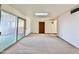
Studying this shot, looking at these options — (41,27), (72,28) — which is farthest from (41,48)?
(41,27)

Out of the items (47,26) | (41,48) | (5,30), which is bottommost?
(41,48)

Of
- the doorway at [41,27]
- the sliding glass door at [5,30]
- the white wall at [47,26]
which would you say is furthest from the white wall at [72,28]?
the doorway at [41,27]

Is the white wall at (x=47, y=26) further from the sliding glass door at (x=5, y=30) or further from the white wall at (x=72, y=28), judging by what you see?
the sliding glass door at (x=5, y=30)

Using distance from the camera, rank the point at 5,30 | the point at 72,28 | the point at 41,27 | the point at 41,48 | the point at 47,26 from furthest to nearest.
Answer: the point at 41,27 → the point at 47,26 → the point at 72,28 → the point at 41,48 → the point at 5,30

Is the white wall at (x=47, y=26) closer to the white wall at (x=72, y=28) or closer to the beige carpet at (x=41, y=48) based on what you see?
the white wall at (x=72, y=28)

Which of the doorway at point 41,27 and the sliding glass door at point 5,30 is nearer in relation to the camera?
the sliding glass door at point 5,30

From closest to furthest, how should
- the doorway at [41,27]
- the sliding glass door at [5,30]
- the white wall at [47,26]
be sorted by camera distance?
1. the sliding glass door at [5,30]
2. the white wall at [47,26]
3. the doorway at [41,27]

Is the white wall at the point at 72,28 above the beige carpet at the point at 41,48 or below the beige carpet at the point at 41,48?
above

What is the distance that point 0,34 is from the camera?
490 cm

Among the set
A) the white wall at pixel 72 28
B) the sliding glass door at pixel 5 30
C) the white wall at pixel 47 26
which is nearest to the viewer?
the sliding glass door at pixel 5 30

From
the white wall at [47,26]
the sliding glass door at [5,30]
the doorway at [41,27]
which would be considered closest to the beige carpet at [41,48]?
the sliding glass door at [5,30]

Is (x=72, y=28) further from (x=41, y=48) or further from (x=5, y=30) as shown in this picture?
(x=5, y=30)

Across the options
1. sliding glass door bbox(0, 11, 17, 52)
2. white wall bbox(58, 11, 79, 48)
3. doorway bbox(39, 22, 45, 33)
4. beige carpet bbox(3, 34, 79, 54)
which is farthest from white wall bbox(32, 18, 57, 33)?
sliding glass door bbox(0, 11, 17, 52)

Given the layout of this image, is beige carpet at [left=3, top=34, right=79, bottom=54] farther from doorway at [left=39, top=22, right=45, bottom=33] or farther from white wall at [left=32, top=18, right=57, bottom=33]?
doorway at [left=39, top=22, right=45, bottom=33]
